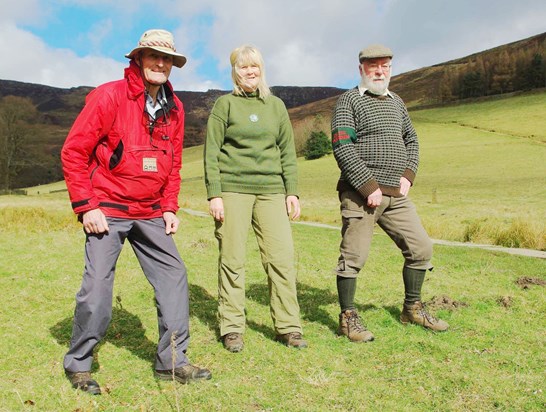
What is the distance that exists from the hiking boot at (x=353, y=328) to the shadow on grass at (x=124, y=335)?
190 cm

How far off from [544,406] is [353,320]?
1.88 metres

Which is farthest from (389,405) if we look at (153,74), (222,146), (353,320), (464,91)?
(464,91)

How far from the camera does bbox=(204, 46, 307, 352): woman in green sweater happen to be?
15.4 feet

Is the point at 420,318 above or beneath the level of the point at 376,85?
beneath

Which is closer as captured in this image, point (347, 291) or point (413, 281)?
point (347, 291)

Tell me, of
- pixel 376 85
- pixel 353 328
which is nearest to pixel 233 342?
pixel 353 328

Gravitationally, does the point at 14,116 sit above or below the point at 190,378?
above

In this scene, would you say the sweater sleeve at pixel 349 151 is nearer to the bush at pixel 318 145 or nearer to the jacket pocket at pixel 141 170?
the jacket pocket at pixel 141 170

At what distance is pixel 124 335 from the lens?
5.24 metres

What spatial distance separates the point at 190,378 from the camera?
12.7 feet

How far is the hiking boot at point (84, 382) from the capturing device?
12.1 feet

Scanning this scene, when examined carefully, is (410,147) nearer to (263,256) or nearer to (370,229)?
(370,229)

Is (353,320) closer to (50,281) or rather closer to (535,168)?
(50,281)

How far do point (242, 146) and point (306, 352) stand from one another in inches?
80.8
